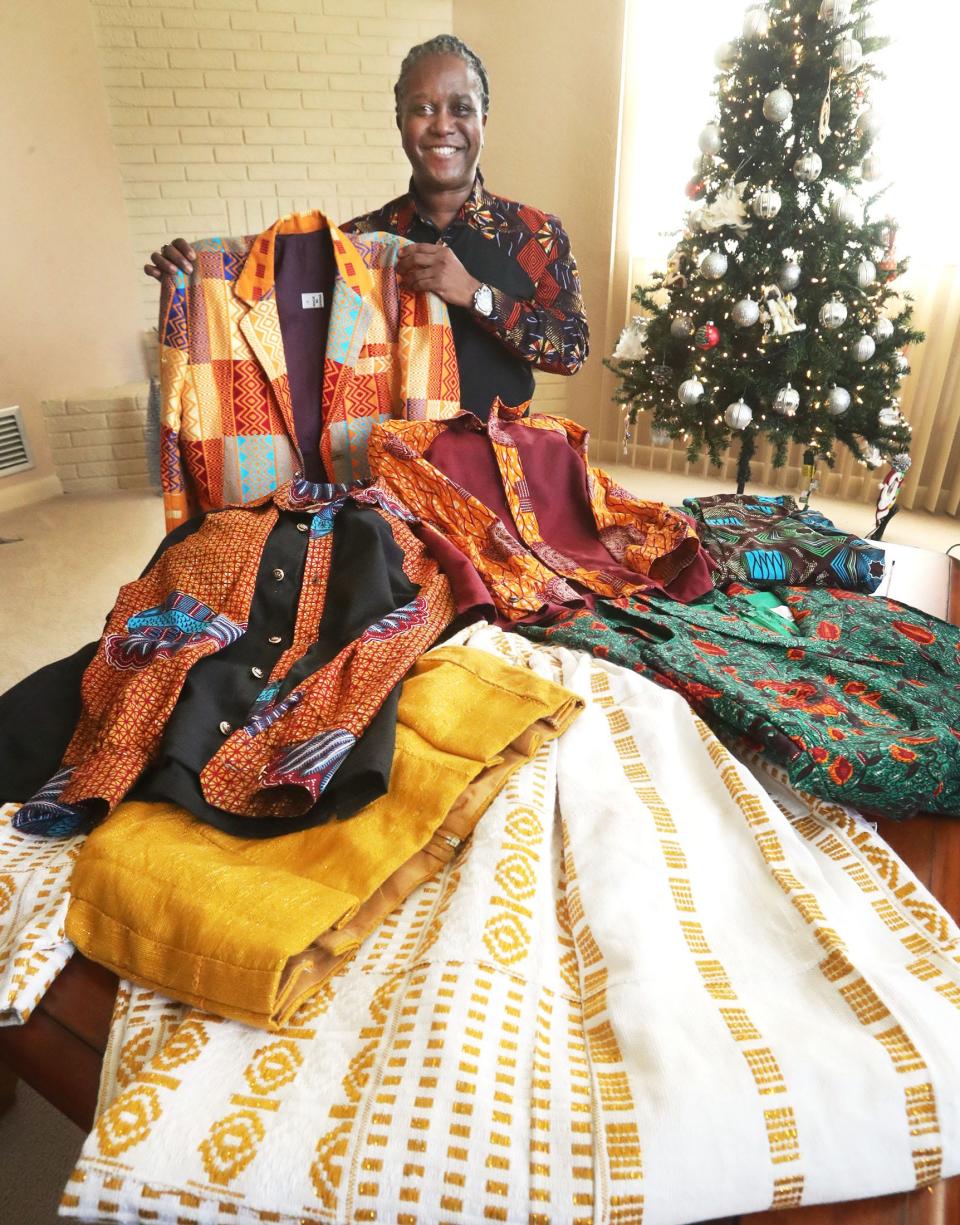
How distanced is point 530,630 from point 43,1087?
0.80 meters

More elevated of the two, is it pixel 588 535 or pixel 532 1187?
pixel 588 535

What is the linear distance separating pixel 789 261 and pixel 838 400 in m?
0.48

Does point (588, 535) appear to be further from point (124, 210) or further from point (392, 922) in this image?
point (124, 210)

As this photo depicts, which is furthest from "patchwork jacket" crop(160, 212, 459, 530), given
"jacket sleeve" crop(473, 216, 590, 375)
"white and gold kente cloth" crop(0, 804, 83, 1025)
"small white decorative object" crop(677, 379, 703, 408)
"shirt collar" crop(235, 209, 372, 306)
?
"small white decorative object" crop(677, 379, 703, 408)

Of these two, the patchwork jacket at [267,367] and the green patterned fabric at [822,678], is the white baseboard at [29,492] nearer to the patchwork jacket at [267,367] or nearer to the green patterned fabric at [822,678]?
the patchwork jacket at [267,367]

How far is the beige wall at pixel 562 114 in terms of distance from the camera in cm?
349

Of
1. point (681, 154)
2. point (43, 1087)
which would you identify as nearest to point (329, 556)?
point (43, 1087)

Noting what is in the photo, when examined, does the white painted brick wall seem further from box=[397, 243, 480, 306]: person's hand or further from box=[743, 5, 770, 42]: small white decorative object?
box=[397, 243, 480, 306]: person's hand

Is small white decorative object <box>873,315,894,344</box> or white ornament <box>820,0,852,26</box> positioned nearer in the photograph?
white ornament <box>820,0,852,26</box>

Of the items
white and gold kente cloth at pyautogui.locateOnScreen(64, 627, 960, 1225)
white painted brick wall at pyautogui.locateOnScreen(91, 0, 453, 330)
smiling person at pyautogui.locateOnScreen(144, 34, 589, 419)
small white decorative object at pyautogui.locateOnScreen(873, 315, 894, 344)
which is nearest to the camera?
white and gold kente cloth at pyautogui.locateOnScreen(64, 627, 960, 1225)

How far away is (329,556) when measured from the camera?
115 centimetres

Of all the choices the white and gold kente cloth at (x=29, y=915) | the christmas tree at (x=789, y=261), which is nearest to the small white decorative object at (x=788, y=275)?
the christmas tree at (x=789, y=261)

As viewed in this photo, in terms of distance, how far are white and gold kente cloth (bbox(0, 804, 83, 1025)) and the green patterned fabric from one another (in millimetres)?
696

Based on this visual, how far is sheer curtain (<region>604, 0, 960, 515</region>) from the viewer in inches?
111
